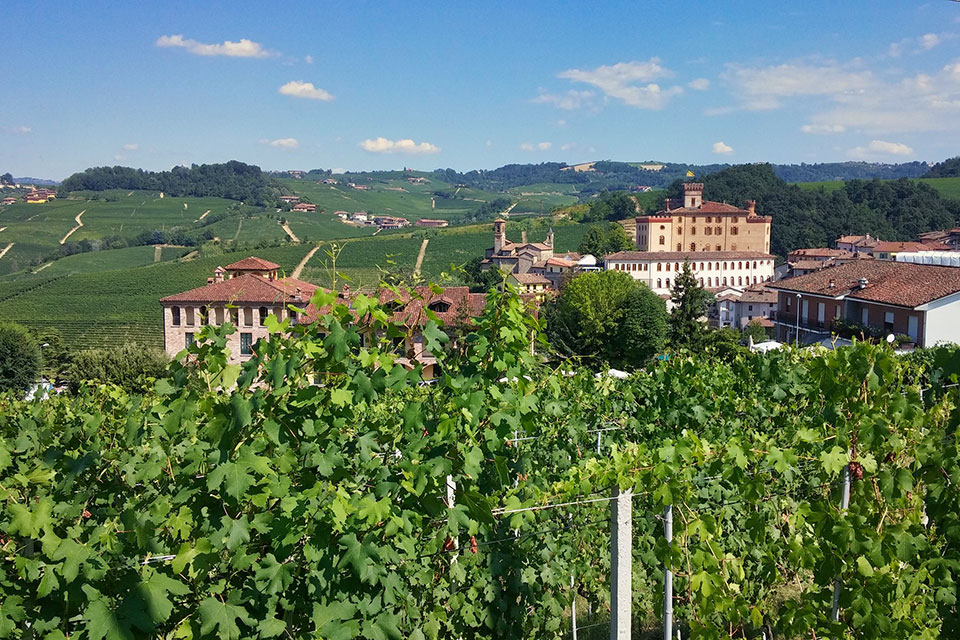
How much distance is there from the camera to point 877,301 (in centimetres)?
2989

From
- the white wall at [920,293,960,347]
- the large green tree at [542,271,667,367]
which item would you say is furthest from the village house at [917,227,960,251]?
the white wall at [920,293,960,347]

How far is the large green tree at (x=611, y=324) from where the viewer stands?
3853cm

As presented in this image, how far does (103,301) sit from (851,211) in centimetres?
9122

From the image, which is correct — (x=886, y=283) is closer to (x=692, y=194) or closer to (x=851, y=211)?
(x=851, y=211)

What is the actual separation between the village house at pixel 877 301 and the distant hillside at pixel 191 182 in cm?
12849

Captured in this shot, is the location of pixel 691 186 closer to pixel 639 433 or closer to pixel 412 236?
pixel 412 236

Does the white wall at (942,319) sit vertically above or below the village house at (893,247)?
below

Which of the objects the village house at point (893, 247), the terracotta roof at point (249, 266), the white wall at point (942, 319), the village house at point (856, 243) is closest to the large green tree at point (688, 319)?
the white wall at point (942, 319)

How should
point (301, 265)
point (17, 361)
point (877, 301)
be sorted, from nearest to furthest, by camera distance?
point (877, 301) → point (17, 361) → point (301, 265)

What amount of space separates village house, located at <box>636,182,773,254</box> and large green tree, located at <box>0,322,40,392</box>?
79445 millimetres

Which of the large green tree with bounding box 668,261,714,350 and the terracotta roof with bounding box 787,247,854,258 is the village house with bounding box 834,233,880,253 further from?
the large green tree with bounding box 668,261,714,350

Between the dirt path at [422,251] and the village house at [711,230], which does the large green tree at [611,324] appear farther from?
the village house at [711,230]

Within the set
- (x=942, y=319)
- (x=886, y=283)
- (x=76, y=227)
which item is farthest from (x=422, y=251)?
(x=942, y=319)

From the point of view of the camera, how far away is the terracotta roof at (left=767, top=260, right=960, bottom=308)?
2847 cm
